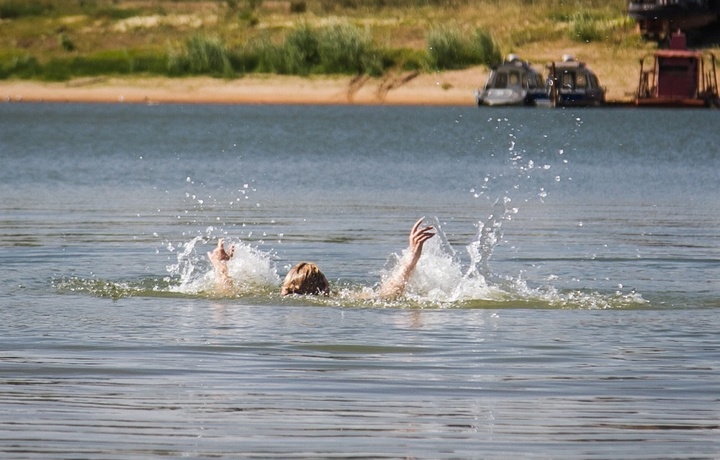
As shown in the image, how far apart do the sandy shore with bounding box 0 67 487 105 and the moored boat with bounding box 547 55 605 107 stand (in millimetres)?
6802

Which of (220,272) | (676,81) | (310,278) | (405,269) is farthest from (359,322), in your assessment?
(676,81)

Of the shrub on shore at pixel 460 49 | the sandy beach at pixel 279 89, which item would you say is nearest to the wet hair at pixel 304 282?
the sandy beach at pixel 279 89

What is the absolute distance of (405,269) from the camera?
→ 16.1 m

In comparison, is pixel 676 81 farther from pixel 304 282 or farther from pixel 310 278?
pixel 310 278

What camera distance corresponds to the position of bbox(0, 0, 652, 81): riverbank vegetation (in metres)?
95.2

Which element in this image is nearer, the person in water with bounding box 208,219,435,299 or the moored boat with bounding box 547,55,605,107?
the person in water with bounding box 208,219,435,299

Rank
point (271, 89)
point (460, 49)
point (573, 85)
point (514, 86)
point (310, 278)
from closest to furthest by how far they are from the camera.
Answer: point (310, 278), point (573, 85), point (514, 86), point (460, 49), point (271, 89)

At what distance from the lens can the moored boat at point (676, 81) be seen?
86.6 m

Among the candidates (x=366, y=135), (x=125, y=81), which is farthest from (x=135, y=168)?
(x=125, y=81)

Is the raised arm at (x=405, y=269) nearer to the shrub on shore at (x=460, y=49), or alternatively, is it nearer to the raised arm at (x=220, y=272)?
the raised arm at (x=220, y=272)

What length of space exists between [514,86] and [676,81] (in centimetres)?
858

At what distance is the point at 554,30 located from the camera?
97812mm

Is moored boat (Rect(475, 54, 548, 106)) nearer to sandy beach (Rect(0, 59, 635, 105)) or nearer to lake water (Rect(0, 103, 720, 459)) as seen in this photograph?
sandy beach (Rect(0, 59, 635, 105))

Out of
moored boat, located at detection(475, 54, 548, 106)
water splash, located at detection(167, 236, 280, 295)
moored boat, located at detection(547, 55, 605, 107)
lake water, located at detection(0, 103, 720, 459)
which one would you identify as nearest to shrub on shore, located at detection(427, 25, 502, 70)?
moored boat, located at detection(475, 54, 548, 106)
